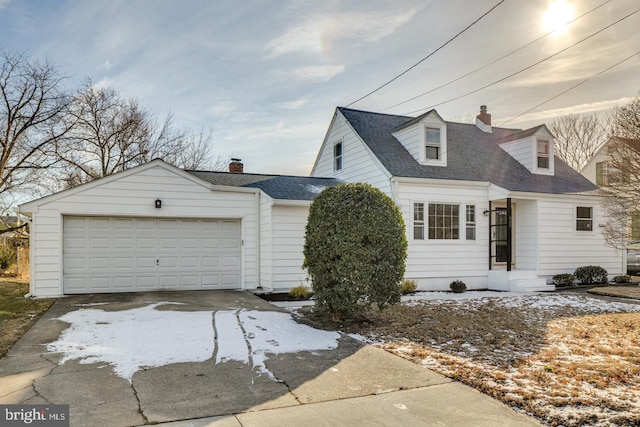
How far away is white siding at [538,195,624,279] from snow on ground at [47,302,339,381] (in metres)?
10.2

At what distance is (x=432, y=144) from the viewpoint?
1444cm

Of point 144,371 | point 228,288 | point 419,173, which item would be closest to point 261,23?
point 419,173

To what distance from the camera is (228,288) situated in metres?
12.5

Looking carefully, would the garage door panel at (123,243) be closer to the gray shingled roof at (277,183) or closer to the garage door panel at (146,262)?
the garage door panel at (146,262)

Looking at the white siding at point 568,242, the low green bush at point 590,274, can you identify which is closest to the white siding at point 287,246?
the white siding at point 568,242

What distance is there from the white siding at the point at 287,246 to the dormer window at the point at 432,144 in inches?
195

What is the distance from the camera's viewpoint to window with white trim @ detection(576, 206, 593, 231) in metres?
15.1

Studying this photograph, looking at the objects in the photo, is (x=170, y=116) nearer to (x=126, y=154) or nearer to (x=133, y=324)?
(x=126, y=154)

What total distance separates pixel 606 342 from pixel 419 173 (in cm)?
761

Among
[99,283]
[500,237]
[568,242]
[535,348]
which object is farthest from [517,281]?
[99,283]

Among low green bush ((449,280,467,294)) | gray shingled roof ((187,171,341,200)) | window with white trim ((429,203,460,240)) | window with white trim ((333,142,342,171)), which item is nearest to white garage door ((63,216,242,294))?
gray shingled roof ((187,171,341,200))

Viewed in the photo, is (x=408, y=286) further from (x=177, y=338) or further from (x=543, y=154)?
(x=543, y=154)

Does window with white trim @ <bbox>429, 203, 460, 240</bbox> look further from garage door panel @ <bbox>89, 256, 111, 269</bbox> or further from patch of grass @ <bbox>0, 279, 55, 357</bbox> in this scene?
patch of grass @ <bbox>0, 279, 55, 357</bbox>

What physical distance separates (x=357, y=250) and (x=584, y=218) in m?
11.8
